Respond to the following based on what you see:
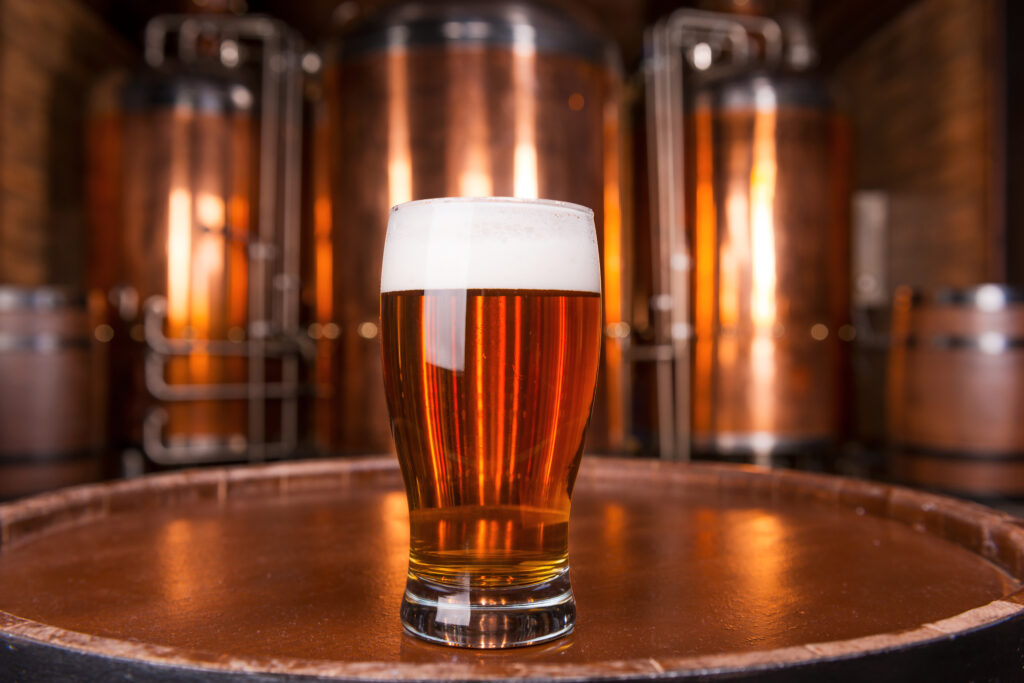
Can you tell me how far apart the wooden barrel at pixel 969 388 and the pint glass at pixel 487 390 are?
115 inches

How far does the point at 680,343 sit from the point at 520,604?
376 cm

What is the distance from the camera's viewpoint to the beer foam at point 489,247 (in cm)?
45

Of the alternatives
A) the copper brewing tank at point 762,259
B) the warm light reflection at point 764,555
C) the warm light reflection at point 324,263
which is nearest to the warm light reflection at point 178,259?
the warm light reflection at point 324,263

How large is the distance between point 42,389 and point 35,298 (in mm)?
318

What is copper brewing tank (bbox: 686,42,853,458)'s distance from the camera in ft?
13.3

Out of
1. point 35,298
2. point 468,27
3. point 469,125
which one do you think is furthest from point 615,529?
point 35,298

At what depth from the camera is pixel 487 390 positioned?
17.8 inches

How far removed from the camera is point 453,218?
0.46 meters

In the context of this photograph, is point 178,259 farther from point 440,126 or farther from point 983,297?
point 983,297

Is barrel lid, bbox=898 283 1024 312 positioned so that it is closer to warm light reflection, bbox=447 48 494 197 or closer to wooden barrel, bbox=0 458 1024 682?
warm light reflection, bbox=447 48 494 197

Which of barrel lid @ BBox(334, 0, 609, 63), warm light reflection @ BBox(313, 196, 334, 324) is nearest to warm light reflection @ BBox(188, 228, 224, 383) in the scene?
warm light reflection @ BBox(313, 196, 334, 324)

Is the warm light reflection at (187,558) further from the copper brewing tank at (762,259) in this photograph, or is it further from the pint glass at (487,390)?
the copper brewing tank at (762,259)

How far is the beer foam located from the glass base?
15cm

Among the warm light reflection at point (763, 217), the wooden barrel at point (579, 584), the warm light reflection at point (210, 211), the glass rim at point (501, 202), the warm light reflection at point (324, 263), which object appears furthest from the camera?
the warm light reflection at point (210, 211)
